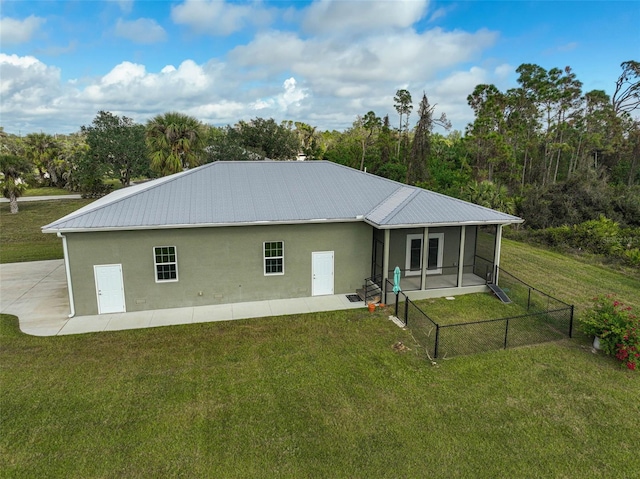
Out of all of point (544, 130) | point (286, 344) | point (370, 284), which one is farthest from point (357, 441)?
point (544, 130)

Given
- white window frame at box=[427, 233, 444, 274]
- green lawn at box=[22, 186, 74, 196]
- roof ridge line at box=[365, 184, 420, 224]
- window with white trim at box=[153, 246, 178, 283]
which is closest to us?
window with white trim at box=[153, 246, 178, 283]

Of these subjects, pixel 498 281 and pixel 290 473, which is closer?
pixel 290 473

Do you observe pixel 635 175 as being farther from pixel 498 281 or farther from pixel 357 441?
pixel 357 441

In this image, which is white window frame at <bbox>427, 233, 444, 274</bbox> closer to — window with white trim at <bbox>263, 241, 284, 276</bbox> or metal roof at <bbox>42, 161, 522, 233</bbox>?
metal roof at <bbox>42, 161, 522, 233</bbox>

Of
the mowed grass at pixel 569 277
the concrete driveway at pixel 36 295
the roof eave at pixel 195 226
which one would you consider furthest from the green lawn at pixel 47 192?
the mowed grass at pixel 569 277

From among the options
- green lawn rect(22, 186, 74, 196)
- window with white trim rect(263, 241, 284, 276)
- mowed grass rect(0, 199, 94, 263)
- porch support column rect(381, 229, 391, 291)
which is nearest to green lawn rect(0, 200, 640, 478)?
porch support column rect(381, 229, 391, 291)
